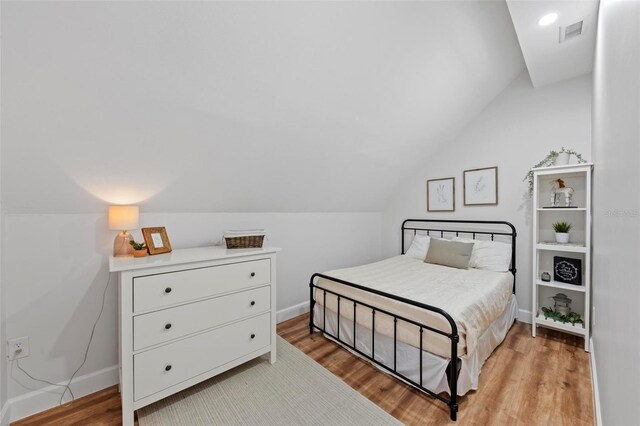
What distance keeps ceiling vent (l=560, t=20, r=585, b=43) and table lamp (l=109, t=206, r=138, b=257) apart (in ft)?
11.3

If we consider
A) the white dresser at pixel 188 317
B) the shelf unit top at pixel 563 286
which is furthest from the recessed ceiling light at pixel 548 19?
the white dresser at pixel 188 317

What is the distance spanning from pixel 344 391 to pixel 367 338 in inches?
17.9

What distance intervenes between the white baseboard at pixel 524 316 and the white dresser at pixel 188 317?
2666 mm

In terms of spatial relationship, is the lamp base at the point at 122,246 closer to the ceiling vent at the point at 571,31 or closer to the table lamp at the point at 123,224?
the table lamp at the point at 123,224

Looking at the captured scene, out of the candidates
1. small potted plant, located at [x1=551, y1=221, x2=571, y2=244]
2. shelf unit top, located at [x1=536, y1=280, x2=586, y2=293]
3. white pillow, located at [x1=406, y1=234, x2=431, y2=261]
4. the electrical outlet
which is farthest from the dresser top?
small potted plant, located at [x1=551, y1=221, x2=571, y2=244]

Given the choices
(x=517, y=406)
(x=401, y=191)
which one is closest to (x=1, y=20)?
(x=517, y=406)

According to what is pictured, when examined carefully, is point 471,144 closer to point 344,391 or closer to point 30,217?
point 344,391

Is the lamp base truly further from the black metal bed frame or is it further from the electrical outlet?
the black metal bed frame

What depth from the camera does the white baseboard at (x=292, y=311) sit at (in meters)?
2.94

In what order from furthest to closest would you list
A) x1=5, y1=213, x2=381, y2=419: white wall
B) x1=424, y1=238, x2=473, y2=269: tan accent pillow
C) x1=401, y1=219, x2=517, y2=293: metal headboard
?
x1=401, y1=219, x2=517, y2=293: metal headboard, x1=424, y1=238, x2=473, y2=269: tan accent pillow, x1=5, y1=213, x2=381, y2=419: white wall

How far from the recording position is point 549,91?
2850mm

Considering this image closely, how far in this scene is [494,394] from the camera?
5.78 ft

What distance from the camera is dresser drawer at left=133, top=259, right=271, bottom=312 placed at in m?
1.56

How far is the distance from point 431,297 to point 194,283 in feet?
5.50
